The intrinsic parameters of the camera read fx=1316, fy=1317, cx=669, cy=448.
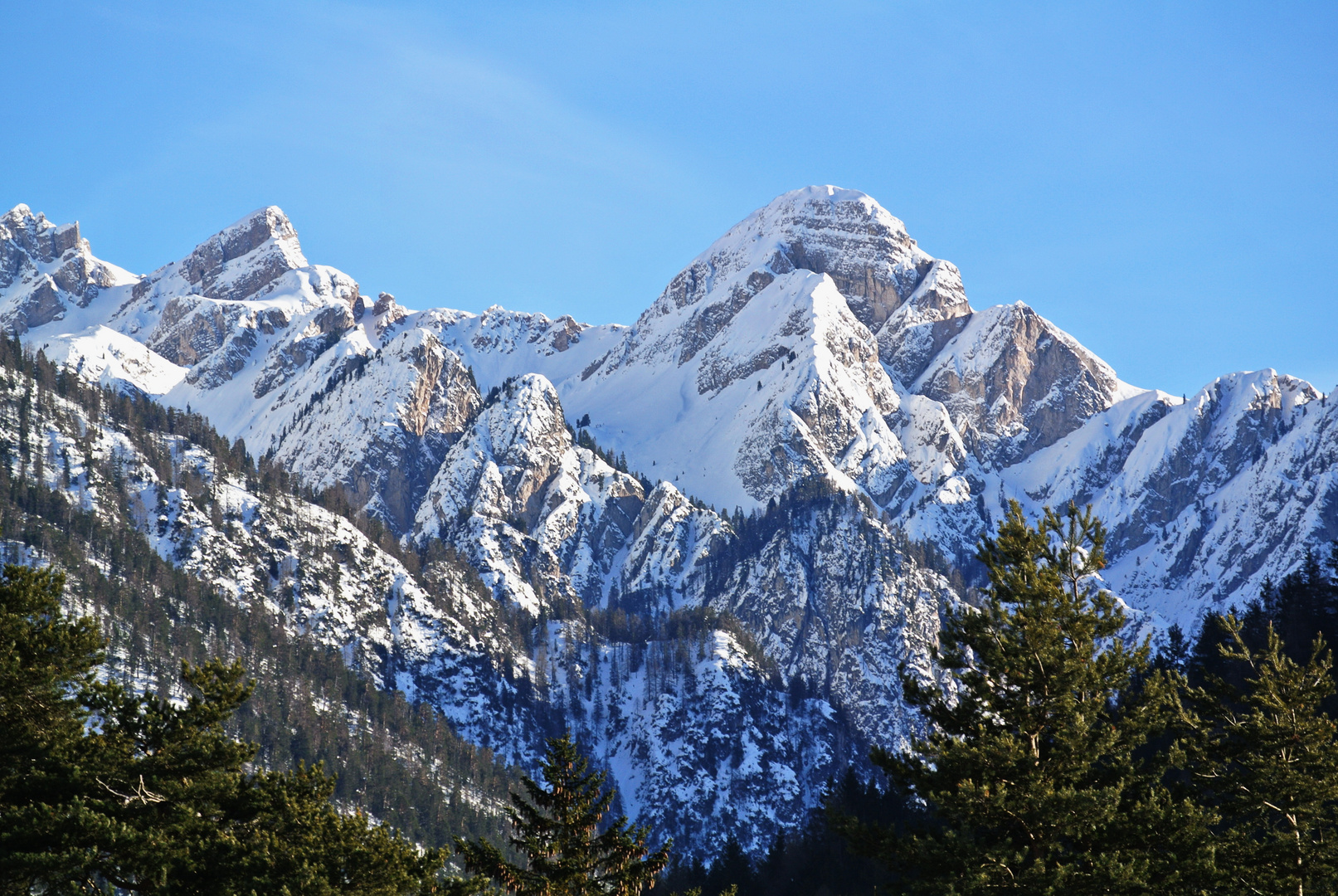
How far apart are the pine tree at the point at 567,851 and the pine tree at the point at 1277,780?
590 inches

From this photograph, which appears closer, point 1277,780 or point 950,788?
point 950,788

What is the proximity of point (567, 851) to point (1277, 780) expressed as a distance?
61.7ft

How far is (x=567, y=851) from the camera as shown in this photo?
3344cm

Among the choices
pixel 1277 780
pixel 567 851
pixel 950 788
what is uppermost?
pixel 1277 780

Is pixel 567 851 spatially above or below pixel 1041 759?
below

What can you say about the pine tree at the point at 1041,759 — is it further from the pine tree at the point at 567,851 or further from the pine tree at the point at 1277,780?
the pine tree at the point at 567,851

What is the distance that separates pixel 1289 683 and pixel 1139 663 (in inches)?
159

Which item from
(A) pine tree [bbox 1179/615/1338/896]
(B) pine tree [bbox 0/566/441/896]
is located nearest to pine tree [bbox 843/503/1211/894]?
(A) pine tree [bbox 1179/615/1338/896]

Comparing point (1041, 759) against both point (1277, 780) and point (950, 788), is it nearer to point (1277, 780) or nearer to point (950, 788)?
point (950, 788)

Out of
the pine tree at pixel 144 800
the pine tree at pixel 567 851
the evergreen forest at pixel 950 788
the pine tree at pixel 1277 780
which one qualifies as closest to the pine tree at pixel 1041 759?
the evergreen forest at pixel 950 788

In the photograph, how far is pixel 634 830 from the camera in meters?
35.9

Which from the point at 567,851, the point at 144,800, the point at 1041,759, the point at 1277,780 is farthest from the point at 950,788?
the point at 144,800

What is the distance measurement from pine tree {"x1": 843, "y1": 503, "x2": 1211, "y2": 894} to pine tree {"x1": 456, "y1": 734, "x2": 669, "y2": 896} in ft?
20.6

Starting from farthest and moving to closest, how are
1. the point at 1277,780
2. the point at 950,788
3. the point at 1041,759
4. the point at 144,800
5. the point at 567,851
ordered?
the point at 144,800, the point at 1277,780, the point at 950,788, the point at 1041,759, the point at 567,851
